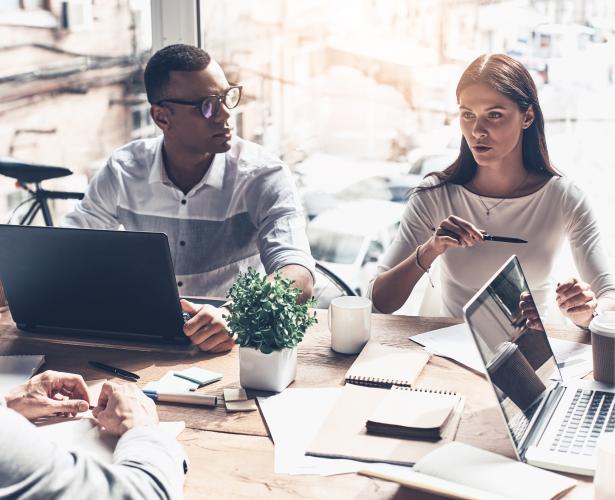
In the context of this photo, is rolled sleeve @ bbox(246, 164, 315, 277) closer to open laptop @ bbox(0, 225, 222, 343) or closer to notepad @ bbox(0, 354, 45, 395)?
open laptop @ bbox(0, 225, 222, 343)

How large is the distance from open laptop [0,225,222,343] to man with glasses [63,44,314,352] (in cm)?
55

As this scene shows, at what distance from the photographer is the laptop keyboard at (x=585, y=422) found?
1.24m

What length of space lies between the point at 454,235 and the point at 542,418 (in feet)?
2.38

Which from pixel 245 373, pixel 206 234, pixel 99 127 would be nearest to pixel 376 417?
pixel 245 373

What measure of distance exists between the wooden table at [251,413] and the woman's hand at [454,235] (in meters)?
0.23

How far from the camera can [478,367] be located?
5.14ft

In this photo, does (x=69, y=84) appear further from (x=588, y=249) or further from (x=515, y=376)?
(x=515, y=376)

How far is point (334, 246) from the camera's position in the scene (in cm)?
303

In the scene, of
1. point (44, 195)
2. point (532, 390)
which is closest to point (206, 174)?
point (44, 195)

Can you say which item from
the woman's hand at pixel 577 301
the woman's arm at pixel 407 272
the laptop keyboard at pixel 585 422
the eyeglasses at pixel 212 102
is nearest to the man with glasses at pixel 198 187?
the eyeglasses at pixel 212 102

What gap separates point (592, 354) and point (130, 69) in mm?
2094

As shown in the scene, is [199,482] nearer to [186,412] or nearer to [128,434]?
[128,434]

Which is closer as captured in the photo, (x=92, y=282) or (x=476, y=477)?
(x=476, y=477)

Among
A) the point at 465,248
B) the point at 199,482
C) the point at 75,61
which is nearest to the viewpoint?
the point at 199,482
